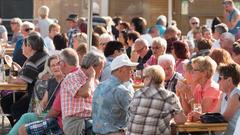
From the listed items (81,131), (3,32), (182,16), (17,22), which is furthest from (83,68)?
(182,16)

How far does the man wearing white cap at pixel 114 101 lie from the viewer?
25.9ft

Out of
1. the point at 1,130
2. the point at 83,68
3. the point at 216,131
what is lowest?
the point at 1,130

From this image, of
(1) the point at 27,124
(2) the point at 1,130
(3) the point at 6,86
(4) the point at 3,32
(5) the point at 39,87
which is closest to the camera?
(1) the point at 27,124

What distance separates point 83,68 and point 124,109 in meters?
0.84

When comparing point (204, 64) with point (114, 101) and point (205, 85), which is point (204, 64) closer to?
point (205, 85)

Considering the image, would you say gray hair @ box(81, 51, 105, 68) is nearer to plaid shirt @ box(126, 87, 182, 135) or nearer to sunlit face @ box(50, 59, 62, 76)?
sunlit face @ box(50, 59, 62, 76)

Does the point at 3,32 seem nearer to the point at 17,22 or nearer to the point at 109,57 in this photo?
the point at 17,22

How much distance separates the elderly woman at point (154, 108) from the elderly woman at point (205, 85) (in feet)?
2.17

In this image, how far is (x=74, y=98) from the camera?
839 cm

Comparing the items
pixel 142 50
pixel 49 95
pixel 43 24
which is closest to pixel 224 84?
pixel 49 95

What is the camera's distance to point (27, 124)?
9.02m

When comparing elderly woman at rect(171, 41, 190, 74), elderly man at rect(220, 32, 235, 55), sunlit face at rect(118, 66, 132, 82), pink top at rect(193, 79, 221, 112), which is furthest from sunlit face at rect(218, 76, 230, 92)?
elderly man at rect(220, 32, 235, 55)

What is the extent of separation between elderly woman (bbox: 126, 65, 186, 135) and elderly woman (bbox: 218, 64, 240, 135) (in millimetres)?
454

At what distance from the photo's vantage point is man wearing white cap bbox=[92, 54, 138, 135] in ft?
25.9
